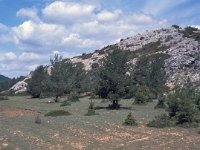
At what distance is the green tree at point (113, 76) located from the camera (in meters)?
61.4

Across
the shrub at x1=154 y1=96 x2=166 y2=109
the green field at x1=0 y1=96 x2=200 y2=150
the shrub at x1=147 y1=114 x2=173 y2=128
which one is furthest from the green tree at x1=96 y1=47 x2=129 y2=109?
the shrub at x1=147 y1=114 x2=173 y2=128

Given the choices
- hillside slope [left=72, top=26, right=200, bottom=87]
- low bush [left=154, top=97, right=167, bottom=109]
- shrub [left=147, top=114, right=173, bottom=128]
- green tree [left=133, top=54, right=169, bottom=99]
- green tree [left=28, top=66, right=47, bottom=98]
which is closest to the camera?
shrub [left=147, top=114, right=173, bottom=128]

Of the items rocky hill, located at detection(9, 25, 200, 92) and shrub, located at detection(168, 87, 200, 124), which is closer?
shrub, located at detection(168, 87, 200, 124)

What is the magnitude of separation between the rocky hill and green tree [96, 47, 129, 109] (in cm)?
1715

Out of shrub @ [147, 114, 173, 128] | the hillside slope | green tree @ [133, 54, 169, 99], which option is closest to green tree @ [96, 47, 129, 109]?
shrub @ [147, 114, 173, 128]

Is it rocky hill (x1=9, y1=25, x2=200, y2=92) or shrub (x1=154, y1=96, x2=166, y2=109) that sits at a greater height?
rocky hill (x1=9, y1=25, x2=200, y2=92)

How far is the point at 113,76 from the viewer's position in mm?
61312

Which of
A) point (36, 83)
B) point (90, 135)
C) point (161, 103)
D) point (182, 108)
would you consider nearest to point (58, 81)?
point (36, 83)

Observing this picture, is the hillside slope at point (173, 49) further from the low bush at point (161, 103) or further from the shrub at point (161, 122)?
the shrub at point (161, 122)

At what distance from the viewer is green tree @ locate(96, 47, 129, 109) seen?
2416 inches

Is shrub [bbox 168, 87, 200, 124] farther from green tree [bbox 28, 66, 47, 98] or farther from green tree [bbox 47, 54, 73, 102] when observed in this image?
green tree [bbox 28, 66, 47, 98]

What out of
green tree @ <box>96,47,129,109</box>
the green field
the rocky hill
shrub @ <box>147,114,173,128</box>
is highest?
the rocky hill

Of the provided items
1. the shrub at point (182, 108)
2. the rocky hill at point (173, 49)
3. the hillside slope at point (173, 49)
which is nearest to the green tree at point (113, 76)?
the shrub at point (182, 108)

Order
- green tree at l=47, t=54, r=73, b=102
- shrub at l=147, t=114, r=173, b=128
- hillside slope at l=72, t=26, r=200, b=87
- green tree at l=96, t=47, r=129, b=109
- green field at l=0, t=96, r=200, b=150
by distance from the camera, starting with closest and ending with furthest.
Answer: green field at l=0, t=96, r=200, b=150
shrub at l=147, t=114, r=173, b=128
green tree at l=96, t=47, r=129, b=109
green tree at l=47, t=54, r=73, b=102
hillside slope at l=72, t=26, r=200, b=87
